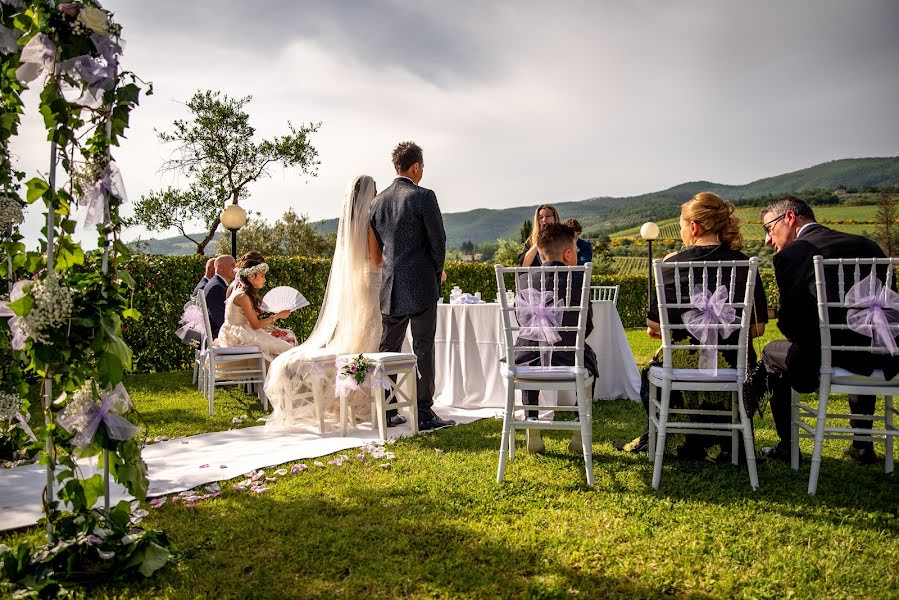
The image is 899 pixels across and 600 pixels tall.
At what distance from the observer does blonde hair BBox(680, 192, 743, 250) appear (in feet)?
12.3

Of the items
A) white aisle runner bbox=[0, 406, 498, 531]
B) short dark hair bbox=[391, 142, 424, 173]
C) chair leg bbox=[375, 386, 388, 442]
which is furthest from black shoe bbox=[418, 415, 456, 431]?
short dark hair bbox=[391, 142, 424, 173]

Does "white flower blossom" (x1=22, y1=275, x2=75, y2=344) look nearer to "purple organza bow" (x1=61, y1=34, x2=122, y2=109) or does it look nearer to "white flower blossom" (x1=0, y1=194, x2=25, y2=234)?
"white flower blossom" (x1=0, y1=194, x2=25, y2=234)

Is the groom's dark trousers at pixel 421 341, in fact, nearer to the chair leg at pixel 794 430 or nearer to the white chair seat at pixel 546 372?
the white chair seat at pixel 546 372

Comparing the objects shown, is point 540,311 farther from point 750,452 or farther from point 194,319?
point 194,319

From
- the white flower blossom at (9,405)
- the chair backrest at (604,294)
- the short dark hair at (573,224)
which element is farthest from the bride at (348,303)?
the white flower blossom at (9,405)

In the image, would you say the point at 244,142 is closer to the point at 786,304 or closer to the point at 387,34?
the point at 387,34

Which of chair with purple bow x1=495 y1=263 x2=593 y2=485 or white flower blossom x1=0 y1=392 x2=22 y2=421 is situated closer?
white flower blossom x1=0 y1=392 x2=22 y2=421

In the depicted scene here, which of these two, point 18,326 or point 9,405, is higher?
point 18,326

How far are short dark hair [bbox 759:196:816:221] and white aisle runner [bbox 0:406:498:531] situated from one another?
9.58ft

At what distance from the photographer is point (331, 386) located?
5.24 metres

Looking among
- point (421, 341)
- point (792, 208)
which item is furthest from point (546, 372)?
point (792, 208)

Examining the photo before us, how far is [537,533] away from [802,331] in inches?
80.5

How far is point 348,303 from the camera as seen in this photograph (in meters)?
5.33

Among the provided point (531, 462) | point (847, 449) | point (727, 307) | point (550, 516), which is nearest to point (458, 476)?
point (531, 462)
